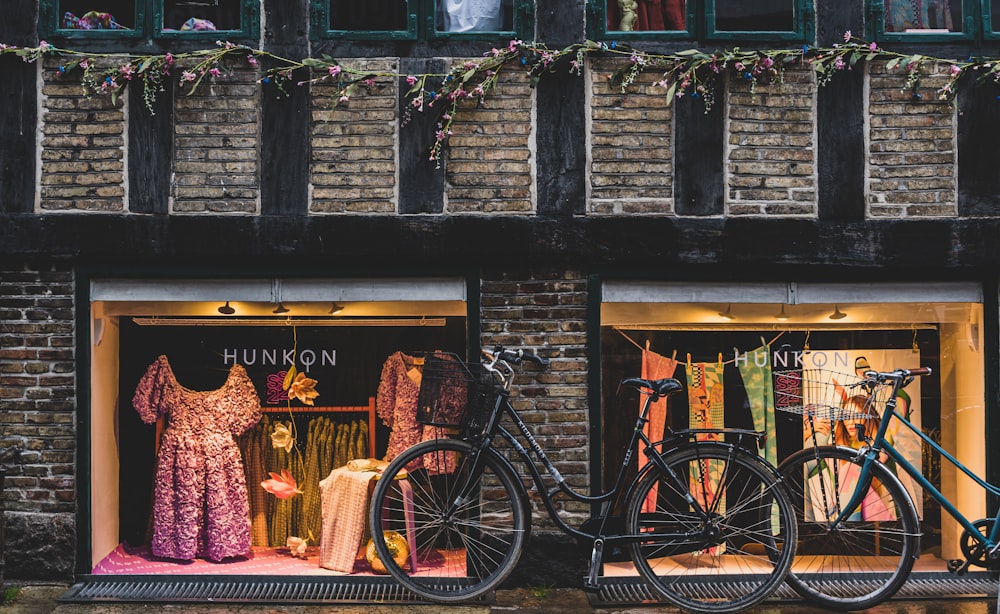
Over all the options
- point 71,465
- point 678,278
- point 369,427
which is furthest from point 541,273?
point 71,465

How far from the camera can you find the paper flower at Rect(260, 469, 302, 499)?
6.89 m

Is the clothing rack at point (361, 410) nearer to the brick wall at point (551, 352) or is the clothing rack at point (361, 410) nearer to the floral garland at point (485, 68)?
the brick wall at point (551, 352)

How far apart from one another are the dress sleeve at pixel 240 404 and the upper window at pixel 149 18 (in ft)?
8.25

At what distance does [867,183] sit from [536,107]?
2.46 m

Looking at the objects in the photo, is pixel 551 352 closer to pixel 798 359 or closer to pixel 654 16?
pixel 798 359

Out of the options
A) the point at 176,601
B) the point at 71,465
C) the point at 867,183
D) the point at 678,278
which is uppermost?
the point at 867,183

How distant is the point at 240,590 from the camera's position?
6242mm

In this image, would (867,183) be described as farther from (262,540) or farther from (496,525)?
(262,540)

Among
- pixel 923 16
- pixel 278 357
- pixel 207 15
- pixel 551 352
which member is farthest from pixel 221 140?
pixel 923 16

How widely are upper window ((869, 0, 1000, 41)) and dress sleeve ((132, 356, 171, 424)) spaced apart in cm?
586

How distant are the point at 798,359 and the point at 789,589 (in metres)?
1.68

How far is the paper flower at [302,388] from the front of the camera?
22.5 ft

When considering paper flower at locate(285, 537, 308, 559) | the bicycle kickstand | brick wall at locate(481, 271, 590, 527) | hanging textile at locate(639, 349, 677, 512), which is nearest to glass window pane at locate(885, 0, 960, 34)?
hanging textile at locate(639, 349, 677, 512)

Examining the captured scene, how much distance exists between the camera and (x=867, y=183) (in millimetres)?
6477
